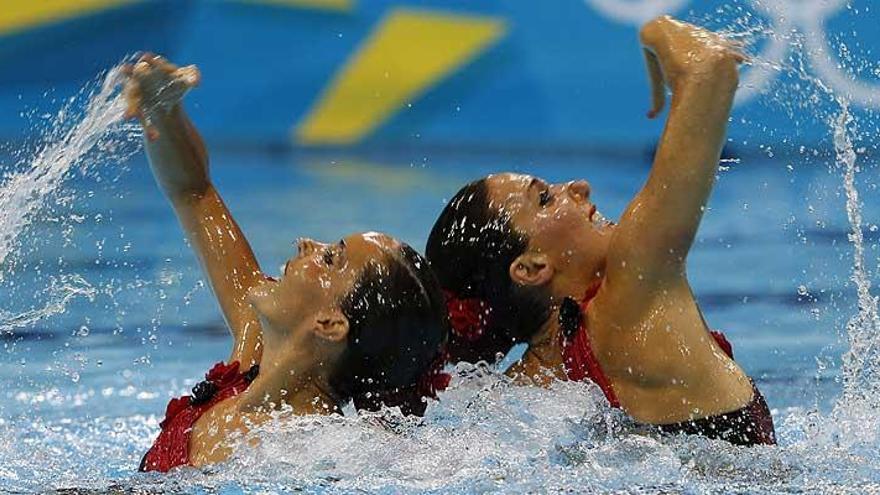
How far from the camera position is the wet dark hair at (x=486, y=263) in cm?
294

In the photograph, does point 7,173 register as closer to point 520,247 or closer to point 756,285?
point 756,285

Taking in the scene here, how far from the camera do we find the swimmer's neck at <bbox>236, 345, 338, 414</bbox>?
9.03 ft

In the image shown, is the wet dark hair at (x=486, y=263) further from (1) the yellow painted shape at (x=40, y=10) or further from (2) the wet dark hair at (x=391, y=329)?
(1) the yellow painted shape at (x=40, y=10)

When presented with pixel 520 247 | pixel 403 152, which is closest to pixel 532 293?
pixel 520 247

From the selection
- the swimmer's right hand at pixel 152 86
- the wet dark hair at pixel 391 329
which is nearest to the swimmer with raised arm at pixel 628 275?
the wet dark hair at pixel 391 329

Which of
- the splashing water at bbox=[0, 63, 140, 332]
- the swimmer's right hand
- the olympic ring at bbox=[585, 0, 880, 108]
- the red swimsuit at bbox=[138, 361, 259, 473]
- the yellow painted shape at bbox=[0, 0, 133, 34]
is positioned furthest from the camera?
the yellow painted shape at bbox=[0, 0, 133, 34]

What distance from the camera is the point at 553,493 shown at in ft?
8.81

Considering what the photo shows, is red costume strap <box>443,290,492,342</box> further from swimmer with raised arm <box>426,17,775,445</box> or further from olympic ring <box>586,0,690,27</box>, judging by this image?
olympic ring <box>586,0,690,27</box>

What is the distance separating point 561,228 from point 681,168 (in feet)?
1.03

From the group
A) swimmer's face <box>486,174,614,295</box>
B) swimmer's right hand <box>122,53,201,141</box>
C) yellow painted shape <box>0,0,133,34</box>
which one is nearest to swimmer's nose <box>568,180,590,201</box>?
swimmer's face <box>486,174,614,295</box>

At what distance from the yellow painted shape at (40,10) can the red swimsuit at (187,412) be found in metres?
5.30

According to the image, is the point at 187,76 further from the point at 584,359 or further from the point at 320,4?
the point at 320,4

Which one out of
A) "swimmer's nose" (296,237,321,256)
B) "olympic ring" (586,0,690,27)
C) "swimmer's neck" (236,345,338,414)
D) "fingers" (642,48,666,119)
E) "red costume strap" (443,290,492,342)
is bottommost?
"swimmer's neck" (236,345,338,414)

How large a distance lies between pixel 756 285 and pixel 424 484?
2927 mm
